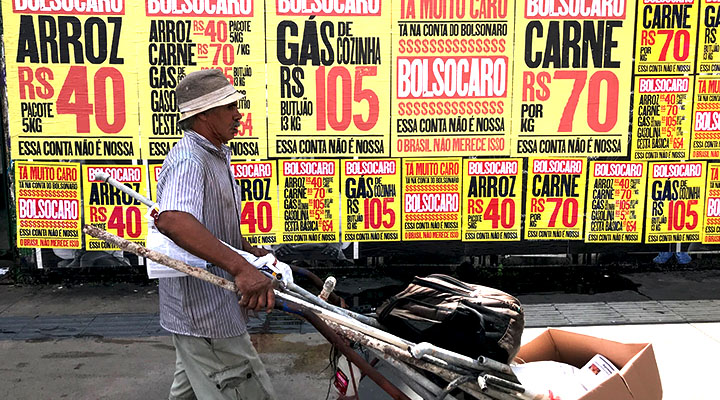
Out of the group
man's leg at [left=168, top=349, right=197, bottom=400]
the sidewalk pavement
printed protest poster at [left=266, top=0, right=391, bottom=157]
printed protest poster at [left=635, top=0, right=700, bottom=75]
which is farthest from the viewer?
printed protest poster at [left=635, top=0, right=700, bottom=75]

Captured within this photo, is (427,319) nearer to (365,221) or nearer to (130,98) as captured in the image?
(365,221)

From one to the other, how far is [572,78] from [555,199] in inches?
51.4

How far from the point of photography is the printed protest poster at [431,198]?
21.5ft

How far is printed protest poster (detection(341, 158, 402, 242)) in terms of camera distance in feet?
21.4

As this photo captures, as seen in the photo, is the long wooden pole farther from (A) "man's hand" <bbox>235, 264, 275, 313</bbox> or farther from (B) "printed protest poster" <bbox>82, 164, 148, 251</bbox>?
(B) "printed protest poster" <bbox>82, 164, 148, 251</bbox>

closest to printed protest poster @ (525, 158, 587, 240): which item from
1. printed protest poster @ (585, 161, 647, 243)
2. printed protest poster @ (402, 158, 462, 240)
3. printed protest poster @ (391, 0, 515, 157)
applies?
printed protest poster @ (585, 161, 647, 243)

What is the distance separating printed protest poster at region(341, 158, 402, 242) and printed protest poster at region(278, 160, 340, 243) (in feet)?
0.36

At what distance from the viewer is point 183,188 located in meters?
2.61

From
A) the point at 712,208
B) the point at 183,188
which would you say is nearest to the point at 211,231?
the point at 183,188

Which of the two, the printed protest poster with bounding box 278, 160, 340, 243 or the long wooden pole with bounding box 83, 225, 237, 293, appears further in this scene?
the printed protest poster with bounding box 278, 160, 340, 243

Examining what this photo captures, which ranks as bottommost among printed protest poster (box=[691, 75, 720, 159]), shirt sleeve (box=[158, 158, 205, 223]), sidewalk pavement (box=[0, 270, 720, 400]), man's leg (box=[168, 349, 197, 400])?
sidewalk pavement (box=[0, 270, 720, 400])

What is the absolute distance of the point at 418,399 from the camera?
259 centimetres

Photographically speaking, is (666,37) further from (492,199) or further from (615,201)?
(492,199)

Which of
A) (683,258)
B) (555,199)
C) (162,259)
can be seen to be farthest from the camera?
(683,258)
